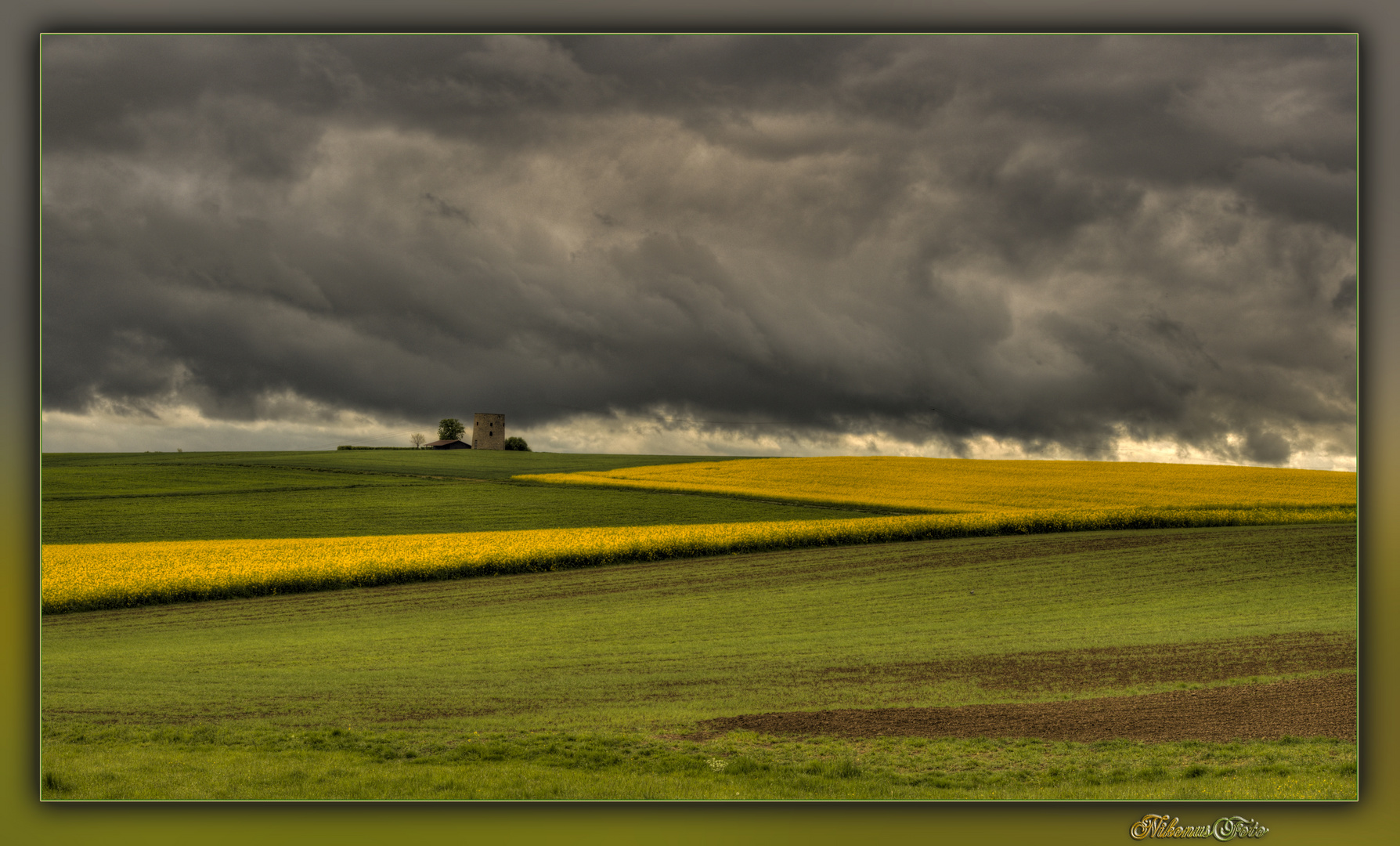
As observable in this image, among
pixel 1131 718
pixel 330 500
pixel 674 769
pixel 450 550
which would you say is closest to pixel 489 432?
pixel 674 769

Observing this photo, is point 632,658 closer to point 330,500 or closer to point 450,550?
point 450,550

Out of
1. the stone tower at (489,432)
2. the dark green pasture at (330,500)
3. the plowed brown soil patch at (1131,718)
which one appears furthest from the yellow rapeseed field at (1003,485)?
the stone tower at (489,432)

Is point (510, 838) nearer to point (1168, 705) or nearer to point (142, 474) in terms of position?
point (1168, 705)

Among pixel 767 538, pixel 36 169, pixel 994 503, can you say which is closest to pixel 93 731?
pixel 36 169

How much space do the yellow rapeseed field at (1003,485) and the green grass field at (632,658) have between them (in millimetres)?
1753

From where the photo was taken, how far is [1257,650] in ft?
33.9

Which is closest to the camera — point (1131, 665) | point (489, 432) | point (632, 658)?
point (1131, 665)

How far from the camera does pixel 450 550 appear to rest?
17.9 meters

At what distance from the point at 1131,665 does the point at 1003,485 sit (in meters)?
13.7

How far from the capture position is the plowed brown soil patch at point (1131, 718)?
7844 millimetres

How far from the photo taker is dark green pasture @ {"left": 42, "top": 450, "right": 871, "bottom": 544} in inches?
539

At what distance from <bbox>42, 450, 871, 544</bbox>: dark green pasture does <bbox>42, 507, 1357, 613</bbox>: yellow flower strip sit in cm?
52

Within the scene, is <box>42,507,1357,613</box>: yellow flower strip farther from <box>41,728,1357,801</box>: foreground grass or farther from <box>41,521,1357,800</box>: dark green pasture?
<box>41,728,1357,801</box>: foreground grass

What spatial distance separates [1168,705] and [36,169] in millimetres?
12752
